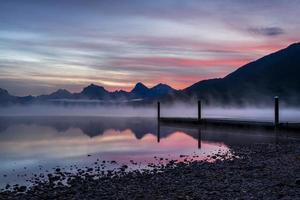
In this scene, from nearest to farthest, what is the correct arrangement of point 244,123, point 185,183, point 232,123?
point 185,183 → point 244,123 → point 232,123

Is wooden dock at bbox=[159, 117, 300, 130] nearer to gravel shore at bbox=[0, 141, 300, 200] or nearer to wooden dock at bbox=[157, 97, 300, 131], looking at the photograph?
wooden dock at bbox=[157, 97, 300, 131]

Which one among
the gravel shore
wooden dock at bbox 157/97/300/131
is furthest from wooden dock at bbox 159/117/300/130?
the gravel shore

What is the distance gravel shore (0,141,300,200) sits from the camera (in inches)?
504

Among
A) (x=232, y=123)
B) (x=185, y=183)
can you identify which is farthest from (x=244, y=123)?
(x=185, y=183)

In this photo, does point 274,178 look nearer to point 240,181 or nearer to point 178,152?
point 240,181

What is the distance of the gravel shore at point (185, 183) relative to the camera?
504 inches

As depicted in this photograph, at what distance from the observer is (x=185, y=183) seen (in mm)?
14875

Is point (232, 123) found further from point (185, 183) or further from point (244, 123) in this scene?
point (185, 183)

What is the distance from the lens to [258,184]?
1371cm

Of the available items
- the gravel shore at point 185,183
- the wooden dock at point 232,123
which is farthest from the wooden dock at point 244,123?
the gravel shore at point 185,183

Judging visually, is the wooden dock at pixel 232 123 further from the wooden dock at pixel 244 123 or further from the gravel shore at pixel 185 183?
the gravel shore at pixel 185 183

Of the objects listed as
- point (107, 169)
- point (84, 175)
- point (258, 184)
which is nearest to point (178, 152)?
point (107, 169)

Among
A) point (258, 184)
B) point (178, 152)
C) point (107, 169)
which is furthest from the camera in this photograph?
point (178, 152)

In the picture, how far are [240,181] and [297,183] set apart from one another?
78.9 inches
